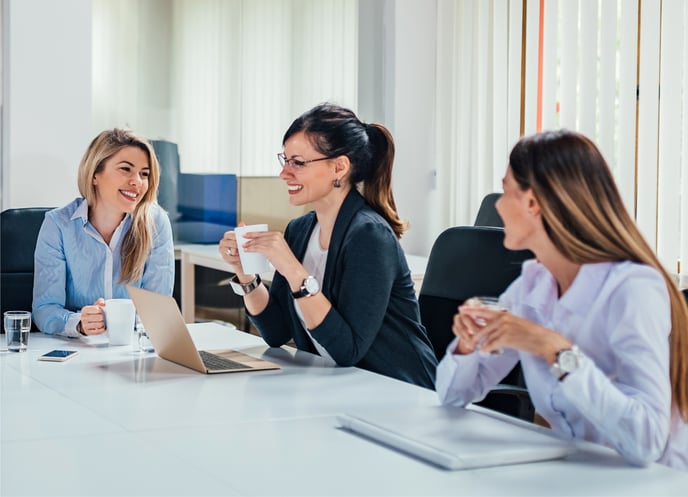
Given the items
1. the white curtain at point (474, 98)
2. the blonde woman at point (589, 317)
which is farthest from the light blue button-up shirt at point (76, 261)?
the white curtain at point (474, 98)

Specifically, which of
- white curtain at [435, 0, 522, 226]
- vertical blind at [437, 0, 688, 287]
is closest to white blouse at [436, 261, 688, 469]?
vertical blind at [437, 0, 688, 287]

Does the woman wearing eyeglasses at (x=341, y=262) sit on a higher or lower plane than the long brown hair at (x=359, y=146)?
lower

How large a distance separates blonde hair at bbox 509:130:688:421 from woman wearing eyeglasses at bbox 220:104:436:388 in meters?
0.75

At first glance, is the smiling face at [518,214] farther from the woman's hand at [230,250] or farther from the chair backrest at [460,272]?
the woman's hand at [230,250]

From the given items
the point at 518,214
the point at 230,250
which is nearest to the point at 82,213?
the point at 230,250

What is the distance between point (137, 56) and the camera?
4422 mm

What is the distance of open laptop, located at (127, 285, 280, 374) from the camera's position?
2148mm

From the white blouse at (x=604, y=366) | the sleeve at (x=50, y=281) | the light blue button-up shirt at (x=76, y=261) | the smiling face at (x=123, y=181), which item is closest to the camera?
the white blouse at (x=604, y=366)

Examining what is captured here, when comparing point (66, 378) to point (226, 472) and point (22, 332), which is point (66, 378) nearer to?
point (22, 332)

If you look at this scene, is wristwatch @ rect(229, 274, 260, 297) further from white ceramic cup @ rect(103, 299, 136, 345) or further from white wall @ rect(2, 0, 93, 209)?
white wall @ rect(2, 0, 93, 209)

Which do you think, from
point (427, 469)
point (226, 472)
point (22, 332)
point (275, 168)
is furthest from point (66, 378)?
point (275, 168)

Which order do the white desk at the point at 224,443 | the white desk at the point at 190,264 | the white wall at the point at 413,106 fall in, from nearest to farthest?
the white desk at the point at 224,443 → the white desk at the point at 190,264 → the white wall at the point at 413,106

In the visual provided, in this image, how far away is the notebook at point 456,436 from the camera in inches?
56.6

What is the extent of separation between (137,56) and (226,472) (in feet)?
11.0
